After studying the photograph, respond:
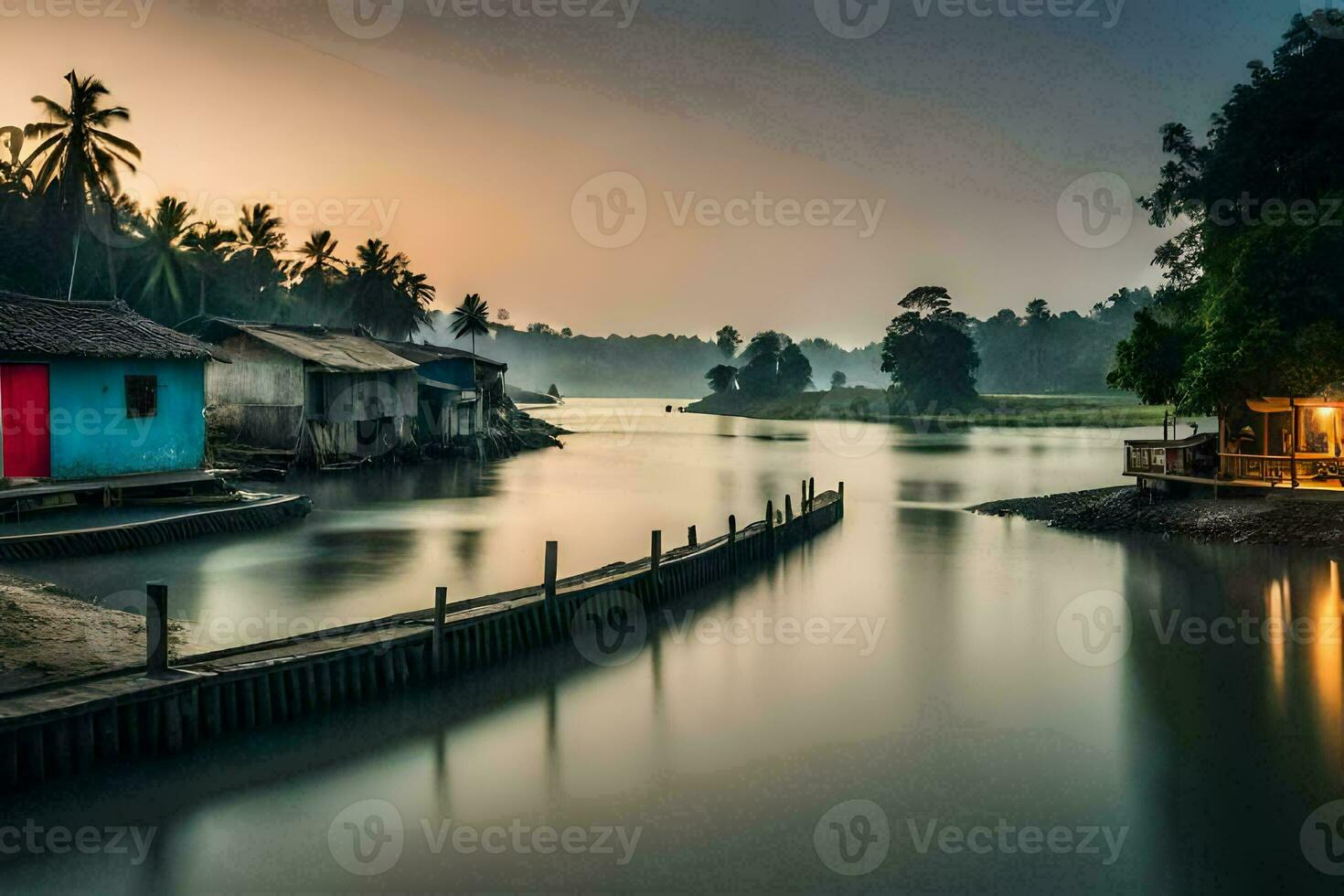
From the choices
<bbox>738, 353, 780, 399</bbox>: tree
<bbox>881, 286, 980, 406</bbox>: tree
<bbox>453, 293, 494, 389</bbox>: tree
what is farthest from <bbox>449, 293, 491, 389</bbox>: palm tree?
<bbox>738, 353, 780, 399</bbox>: tree

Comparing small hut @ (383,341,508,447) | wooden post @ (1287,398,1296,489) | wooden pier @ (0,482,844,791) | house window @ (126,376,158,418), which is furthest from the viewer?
small hut @ (383,341,508,447)

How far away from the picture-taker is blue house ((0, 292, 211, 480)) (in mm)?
27859

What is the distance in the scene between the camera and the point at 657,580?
2292cm

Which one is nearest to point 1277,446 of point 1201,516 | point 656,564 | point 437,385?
point 1201,516

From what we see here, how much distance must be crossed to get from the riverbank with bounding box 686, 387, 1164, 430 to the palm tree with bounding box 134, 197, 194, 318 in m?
87.8

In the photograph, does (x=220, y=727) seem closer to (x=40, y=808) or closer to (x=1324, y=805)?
(x=40, y=808)

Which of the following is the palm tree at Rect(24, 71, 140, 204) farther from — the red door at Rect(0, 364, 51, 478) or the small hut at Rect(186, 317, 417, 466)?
the red door at Rect(0, 364, 51, 478)

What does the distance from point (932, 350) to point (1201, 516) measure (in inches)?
4165

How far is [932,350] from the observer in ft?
443

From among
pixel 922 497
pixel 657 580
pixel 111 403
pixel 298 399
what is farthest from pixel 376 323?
pixel 657 580

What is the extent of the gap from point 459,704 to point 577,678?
2623 millimetres

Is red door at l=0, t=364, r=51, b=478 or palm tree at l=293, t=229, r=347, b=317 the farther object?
palm tree at l=293, t=229, r=347, b=317

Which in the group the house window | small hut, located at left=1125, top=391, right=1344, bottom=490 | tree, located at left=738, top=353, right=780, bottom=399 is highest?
tree, located at left=738, top=353, right=780, bottom=399

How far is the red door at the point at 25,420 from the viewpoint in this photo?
27.7 meters
